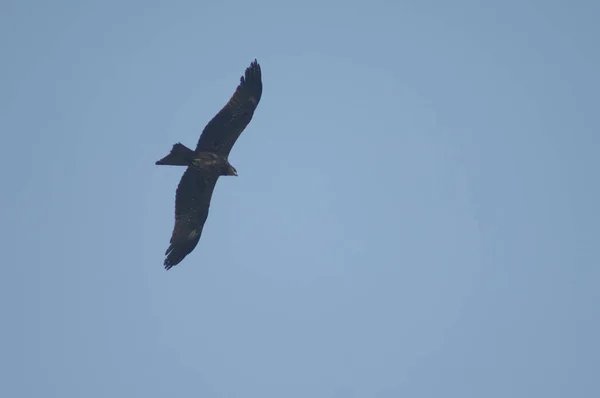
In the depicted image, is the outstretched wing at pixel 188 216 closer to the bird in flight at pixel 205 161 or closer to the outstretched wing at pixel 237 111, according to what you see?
the bird in flight at pixel 205 161

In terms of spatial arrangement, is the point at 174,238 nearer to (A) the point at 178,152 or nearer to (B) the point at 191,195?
(B) the point at 191,195

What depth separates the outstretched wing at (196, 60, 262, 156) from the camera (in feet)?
66.3

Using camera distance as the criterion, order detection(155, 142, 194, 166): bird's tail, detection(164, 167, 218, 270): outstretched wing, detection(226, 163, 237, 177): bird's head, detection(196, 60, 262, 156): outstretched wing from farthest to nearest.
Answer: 1. detection(164, 167, 218, 270): outstretched wing
2. detection(226, 163, 237, 177): bird's head
3. detection(196, 60, 262, 156): outstretched wing
4. detection(155, 142, 194, 166): bird's tail

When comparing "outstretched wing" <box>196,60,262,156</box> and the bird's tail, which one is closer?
the bird's tail

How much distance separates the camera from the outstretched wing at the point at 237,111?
20.2m

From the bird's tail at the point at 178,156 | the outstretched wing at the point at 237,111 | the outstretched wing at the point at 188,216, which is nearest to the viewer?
the bird's tail at the point at 178,156

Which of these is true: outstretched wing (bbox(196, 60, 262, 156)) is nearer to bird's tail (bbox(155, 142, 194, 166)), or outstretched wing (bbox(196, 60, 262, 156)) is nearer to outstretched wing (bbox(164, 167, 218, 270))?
bird's tail (bbox(155, 142, 194, 166))

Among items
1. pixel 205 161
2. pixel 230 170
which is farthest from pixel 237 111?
pixel 230 170

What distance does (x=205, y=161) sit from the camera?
20.7m

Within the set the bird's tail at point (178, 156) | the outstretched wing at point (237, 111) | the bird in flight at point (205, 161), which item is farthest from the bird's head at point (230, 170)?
the bird's tail at point (178, 156)

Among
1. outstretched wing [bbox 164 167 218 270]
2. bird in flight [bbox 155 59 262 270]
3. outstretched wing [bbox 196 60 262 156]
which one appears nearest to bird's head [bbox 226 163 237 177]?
bird in flight [bbox 155 59 262 270]

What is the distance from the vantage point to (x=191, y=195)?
2156cm

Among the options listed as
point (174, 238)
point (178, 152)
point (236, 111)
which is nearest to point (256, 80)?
point (236, 111)

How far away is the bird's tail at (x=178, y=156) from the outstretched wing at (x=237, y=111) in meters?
0.51
